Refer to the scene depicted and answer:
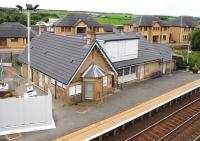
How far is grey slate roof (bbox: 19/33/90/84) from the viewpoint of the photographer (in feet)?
79.5

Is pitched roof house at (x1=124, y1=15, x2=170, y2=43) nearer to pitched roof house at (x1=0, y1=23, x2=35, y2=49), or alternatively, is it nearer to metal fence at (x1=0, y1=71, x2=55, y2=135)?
pitched roof house at (x1=0, y1=23, x2=35, y2=49)

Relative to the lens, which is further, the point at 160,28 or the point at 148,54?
the point at 160,28

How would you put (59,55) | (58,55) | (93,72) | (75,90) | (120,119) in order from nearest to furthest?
1. (120,119)
2. (75,90)
3. (93,72)
4. (59,55)
5. (58,55)

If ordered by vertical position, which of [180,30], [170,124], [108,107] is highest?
[180,30]

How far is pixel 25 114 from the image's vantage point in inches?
738

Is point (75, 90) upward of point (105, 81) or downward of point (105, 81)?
downward

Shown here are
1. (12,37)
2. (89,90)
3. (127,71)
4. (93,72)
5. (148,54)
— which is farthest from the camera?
(12,37)

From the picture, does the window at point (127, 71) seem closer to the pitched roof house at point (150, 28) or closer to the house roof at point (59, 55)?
the house roof at point (59, 55)

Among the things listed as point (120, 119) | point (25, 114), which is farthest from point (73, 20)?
point (25, 114)

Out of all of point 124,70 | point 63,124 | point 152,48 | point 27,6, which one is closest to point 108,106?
point 63,124

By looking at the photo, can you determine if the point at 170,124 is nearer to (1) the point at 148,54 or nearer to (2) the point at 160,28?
(1) the point at 148,54

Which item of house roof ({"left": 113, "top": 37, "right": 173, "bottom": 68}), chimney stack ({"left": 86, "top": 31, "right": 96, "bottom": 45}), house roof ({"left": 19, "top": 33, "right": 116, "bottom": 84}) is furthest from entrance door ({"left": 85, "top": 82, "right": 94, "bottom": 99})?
house roof ({"left": 113, "top": 37, "right": 173, "bottom": 68})

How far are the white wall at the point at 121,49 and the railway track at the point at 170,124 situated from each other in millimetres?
7734

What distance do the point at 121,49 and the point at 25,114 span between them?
13.9 m
